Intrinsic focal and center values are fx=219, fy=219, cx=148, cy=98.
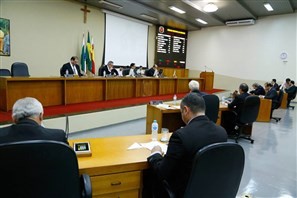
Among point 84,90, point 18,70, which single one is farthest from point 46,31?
point 84,90

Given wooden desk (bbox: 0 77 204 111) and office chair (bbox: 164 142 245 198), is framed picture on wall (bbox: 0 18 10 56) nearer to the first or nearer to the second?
wooden desk (bbox: 0 77 204 111)

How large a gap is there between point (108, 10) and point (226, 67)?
21.4 ft

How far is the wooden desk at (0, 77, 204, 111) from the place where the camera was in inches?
162

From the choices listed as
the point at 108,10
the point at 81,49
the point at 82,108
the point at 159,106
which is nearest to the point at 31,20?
the point at 81,49

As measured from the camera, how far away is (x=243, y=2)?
25.6ft

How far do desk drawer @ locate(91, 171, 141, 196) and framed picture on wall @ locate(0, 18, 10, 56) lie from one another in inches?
242

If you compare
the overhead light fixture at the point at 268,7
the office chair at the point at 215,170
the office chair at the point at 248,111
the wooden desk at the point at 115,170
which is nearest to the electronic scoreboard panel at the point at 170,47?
the overhead light fixture at the point at 268,7

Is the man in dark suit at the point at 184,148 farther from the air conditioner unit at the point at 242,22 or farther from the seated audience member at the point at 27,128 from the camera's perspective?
the air conditioner unit at the point at 242,22

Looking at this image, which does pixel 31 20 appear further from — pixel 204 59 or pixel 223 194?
pixel 204 59

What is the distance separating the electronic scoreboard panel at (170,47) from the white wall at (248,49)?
476 mm

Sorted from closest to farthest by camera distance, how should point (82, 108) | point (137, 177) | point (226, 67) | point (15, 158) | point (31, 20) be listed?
1. point (15, 158)
2. point (137, 177)
3. point (82, 108)
4. point (31, 20)
5. point (226, 67)

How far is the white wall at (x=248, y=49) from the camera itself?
367 inches

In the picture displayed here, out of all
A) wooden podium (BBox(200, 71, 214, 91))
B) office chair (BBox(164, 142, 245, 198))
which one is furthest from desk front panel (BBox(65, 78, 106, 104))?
wooden podium (BBox(200, 71, 214, 91))

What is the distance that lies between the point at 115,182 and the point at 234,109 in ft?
11.1
